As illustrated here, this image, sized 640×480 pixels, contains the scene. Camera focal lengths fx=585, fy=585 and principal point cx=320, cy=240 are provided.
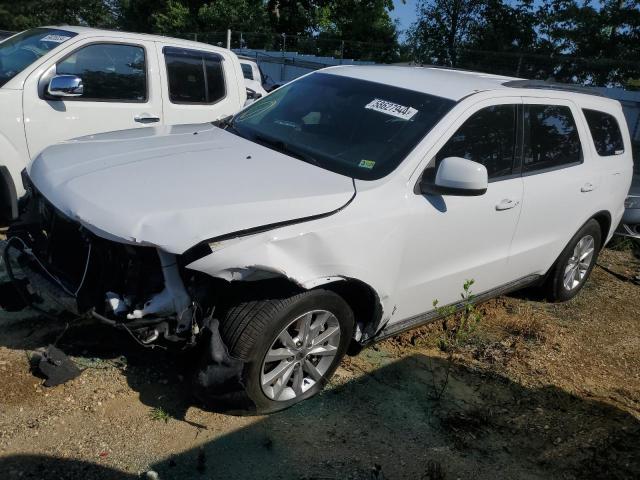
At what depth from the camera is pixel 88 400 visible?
3.11m

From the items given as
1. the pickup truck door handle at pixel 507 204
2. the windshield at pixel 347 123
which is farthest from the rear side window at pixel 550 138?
the windshield at pixel 347 123

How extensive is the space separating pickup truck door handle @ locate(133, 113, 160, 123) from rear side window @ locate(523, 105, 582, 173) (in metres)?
3.58

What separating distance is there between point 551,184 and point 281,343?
2498mm

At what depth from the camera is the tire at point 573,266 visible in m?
5.03

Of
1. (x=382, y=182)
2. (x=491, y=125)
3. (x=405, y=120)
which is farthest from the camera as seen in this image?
(x=491, y=125)

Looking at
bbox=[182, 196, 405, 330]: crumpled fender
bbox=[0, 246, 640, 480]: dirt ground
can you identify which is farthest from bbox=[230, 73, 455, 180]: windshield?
bbox=[0, 246, 640, 480]: dirt ground

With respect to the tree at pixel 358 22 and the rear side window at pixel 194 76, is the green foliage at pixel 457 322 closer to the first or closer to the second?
the rear side window at pixel 194 76

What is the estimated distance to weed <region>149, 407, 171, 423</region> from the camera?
3.05 m

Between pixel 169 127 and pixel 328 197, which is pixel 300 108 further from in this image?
pixel 328 197

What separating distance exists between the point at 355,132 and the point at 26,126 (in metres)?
3.09

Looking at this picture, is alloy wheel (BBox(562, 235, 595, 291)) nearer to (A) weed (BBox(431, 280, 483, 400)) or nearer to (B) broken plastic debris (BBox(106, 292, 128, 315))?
(A) weed (BBox(431, 280, 483, 400))

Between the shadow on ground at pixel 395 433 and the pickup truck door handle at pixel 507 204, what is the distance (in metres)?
1.16

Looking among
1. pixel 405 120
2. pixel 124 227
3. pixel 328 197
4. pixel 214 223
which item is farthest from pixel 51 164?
pixel 405 120

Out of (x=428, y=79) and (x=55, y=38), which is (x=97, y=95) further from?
(x=428, y=79)
